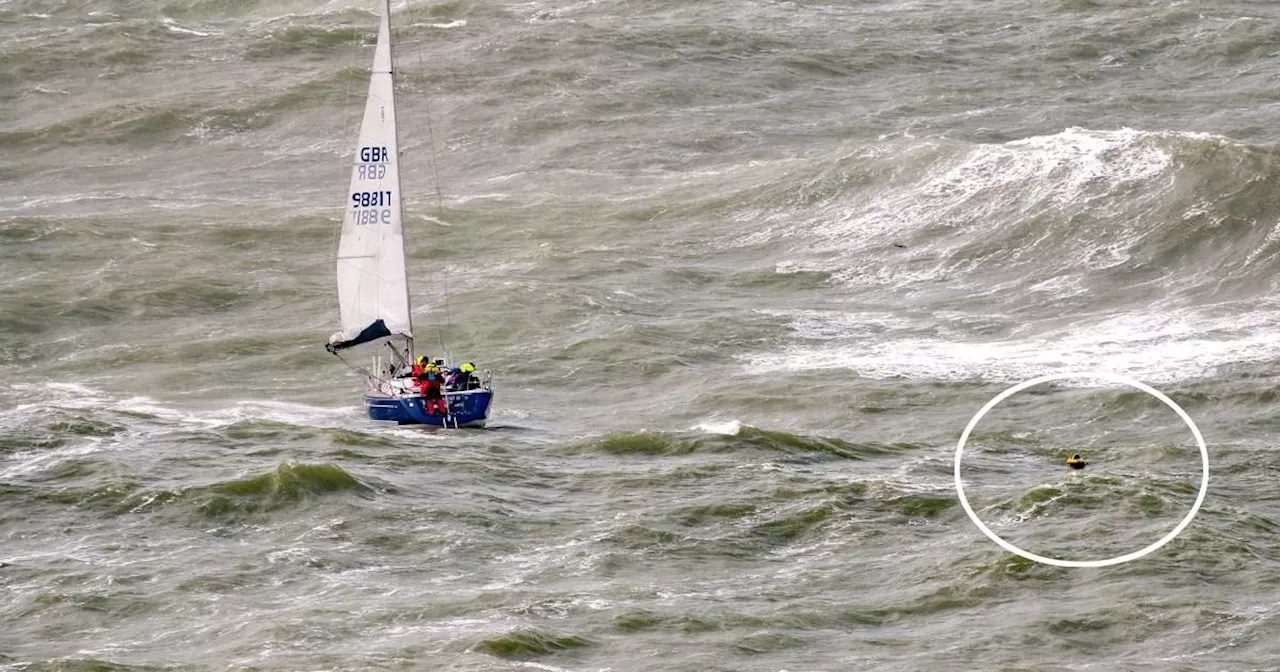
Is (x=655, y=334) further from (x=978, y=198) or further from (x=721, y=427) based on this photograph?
(x=978, y=198)

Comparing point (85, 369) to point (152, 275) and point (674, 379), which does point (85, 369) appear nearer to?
point (152, 275)

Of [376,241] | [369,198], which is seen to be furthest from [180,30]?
[376,241]

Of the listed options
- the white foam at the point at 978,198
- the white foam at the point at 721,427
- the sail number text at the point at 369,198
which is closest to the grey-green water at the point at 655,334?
the white foam at the point at 978,198

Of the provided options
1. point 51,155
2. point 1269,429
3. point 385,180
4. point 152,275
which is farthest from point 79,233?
point 1269,429

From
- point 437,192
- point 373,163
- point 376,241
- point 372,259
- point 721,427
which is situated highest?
point 373,163

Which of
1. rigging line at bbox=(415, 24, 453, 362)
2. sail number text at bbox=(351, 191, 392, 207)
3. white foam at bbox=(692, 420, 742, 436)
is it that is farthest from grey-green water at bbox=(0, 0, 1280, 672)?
sail number text at bbox=(351, 191, 392, 207)

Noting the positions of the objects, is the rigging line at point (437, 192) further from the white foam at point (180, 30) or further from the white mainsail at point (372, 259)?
the white foam at point (180, 30)
